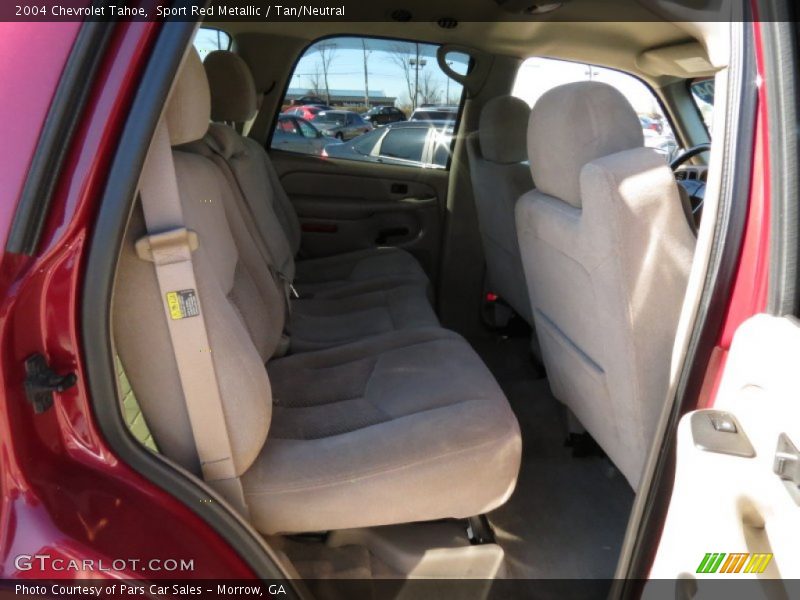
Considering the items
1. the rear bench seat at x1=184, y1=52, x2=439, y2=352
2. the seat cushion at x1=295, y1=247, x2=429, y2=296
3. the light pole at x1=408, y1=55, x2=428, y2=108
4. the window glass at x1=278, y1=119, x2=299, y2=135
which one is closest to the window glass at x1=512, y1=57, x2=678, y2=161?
the light pole at x1=408, y1=55, x2=428, y2=108

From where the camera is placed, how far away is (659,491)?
1057 millimetres

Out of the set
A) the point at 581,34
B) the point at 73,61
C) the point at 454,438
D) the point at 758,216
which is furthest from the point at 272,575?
the point at 581,34

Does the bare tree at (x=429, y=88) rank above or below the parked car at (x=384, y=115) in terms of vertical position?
above

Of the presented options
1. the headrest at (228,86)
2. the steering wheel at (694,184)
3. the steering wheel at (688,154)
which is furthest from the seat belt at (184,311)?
the steering wheel at (688,154)

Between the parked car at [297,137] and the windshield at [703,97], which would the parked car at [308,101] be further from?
the windshield at [703,97]

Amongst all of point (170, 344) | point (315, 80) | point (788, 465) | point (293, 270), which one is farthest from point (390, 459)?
point (315, 80)

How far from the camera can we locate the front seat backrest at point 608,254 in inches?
44.5

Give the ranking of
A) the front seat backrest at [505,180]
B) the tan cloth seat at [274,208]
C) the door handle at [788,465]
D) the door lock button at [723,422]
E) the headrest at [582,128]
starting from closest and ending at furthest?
the door handle at [788,465] → the door lock button at [723,422] → the headrest at [582,128] → the tan cloth seat at [274,208] → the front seat backrest at [505,180]

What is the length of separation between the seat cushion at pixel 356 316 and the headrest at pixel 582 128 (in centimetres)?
76

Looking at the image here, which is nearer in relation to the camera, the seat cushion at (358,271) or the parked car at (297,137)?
the seat cushion at (358,271)

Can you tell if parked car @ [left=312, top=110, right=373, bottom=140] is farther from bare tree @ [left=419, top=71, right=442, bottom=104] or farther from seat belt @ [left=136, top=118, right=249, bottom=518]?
seat belt @ [left=136, top=118, right=249, bottom=518]

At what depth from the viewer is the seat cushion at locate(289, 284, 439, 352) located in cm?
199

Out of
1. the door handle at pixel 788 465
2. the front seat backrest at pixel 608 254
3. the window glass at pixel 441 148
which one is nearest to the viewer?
the door handle at pixel 788 465

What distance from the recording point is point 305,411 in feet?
4.88
